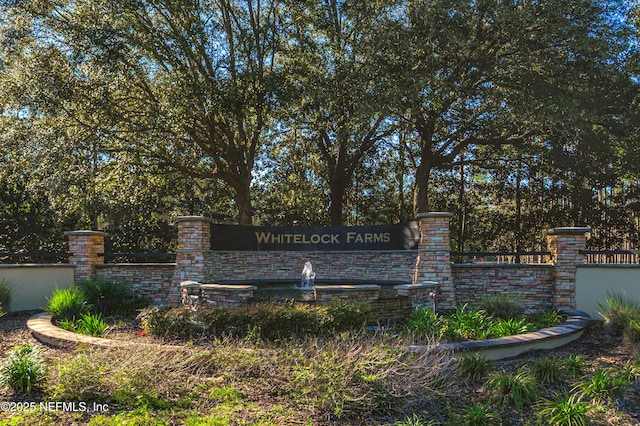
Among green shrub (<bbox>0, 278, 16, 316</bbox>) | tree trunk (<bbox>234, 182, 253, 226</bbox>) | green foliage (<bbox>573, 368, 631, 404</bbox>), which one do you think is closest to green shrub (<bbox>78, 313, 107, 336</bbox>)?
green shrub (<bbox>0, 278, 16, 316</bbox>)

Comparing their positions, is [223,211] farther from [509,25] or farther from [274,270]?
[509,25]

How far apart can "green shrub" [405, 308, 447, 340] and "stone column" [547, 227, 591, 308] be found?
3180 millimetres

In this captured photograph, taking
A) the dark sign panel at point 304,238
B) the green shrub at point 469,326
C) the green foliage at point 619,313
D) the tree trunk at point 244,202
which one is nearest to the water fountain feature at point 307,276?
the dark sign panel at point 304,238

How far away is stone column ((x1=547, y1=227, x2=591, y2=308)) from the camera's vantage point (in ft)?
30.8

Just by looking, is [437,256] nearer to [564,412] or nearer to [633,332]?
[633,332]

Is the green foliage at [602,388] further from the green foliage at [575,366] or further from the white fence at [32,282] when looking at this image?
the white fence at [32,282]

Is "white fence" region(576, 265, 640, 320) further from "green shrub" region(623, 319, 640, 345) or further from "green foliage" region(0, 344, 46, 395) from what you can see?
"green foliage" region(0, 344, 46, 395)

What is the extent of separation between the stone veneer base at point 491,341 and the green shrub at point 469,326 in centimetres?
48

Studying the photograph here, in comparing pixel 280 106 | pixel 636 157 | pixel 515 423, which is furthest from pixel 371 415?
pixel 636 157

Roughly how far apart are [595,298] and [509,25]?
262 inches

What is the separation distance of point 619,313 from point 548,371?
2.90m

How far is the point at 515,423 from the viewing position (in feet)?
14.8

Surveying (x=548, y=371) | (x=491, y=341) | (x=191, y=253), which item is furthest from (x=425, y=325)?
(x=191, y=253)

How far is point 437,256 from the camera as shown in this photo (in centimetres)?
1012
